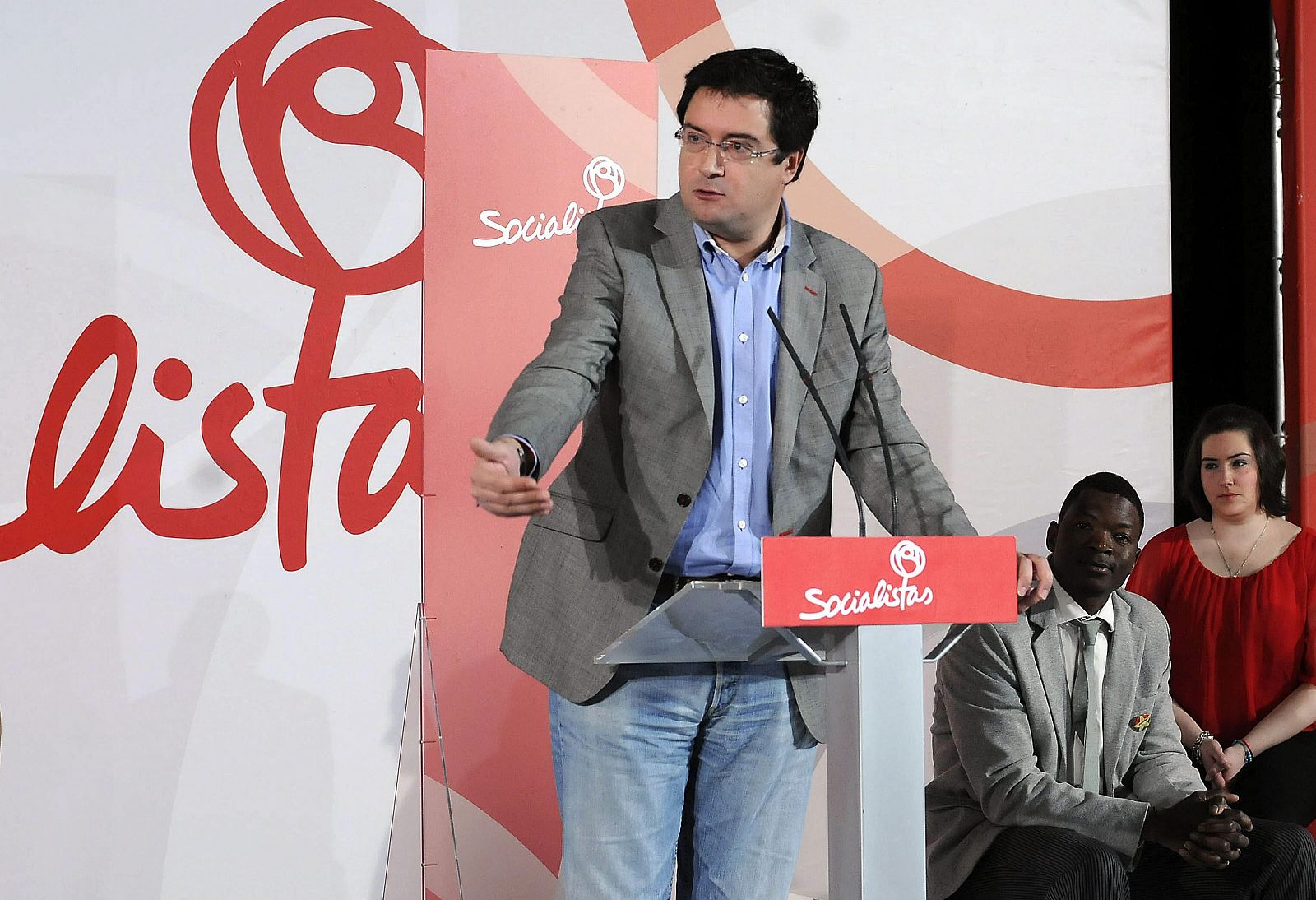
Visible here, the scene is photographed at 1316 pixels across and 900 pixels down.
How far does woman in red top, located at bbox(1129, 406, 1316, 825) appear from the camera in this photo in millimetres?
2857

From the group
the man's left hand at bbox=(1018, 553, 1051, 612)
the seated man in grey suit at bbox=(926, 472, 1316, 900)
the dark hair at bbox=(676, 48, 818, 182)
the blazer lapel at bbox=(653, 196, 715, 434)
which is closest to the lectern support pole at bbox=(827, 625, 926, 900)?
the man's left hand at bbox=(1018, 553, 1051, 612)

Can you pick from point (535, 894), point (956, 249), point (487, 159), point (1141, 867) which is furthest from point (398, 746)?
point (956, 249)

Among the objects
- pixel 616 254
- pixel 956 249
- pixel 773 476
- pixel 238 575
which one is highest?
pixel 956 249

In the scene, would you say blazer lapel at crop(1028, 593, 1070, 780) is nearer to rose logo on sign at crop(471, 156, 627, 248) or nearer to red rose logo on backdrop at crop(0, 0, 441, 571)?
rose logo on sign at crop(471, 156, 627, 248)

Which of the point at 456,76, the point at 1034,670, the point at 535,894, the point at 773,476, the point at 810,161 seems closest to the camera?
the point at 773,476

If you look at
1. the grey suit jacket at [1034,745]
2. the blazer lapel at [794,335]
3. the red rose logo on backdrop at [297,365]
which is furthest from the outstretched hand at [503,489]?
the red rose logo on backdrop at [297,365]

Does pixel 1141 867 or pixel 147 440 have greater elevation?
pixel 147 440

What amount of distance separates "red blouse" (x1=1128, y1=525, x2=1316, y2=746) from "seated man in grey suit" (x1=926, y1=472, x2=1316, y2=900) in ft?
2.19

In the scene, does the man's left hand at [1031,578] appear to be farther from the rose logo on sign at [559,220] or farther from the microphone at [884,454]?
the rose logo on sign at [559,220]

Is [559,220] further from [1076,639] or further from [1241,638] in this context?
[1241,638]

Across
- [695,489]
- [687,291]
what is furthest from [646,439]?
[687,291]

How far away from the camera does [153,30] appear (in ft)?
9.21

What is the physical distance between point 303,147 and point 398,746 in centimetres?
142

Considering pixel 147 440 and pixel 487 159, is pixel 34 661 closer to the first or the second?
pixel 147 440
